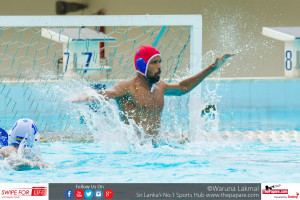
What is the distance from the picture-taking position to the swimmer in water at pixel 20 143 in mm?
2641

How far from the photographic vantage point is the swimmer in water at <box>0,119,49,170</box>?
2.64 metres

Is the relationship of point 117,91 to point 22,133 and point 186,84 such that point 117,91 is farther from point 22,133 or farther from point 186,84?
point 22,133

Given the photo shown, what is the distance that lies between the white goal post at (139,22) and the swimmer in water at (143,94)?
1.42 ft

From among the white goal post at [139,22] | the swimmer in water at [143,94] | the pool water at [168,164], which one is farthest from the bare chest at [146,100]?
the white goal post at [139,22]

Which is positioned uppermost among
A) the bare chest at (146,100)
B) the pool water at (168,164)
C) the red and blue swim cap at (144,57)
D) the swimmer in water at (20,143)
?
the red and blue swim cap at (144,57)

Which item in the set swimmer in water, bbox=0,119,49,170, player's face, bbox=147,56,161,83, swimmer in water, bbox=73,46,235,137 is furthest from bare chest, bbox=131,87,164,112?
swimmer in water, bbox=0,119,49,170

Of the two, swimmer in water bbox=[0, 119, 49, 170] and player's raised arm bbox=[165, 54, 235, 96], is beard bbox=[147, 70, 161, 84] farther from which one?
swimmer in water bbox=[0, 119, 49, 170]

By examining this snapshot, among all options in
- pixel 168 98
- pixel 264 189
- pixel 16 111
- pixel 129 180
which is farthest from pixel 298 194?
pixel 16 111

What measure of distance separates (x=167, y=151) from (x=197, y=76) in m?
0.62

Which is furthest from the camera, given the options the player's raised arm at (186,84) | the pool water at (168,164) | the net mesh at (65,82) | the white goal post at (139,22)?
the net mesh at (65,82)

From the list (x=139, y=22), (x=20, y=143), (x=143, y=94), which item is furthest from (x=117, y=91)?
(x=20, y=143)

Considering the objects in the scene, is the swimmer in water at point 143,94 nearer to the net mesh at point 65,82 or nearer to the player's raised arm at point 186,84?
the player's raised arm at point 186,84

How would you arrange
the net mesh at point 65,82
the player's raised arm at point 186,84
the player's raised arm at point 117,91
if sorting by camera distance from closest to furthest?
the player's raised arm at point 117,91 → the player's raised arm at point 186,84 → the net mesh at point 65,82

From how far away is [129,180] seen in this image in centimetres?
249
